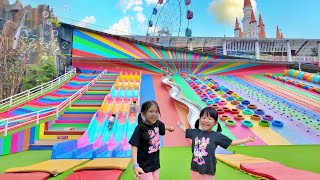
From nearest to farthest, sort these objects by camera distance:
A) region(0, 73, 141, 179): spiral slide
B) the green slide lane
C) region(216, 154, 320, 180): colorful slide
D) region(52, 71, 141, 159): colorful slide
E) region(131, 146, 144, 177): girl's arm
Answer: region(131, 146, 144, 177): girl's arm
region(216, 154, 320, 180): colorful slide
region(0, 73, 141, 179): spiral slide
region(52, 71, 141, 159): colorful slide
the green slide lane

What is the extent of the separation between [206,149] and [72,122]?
7189 millimetres

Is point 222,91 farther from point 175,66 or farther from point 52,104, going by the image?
point 52,104

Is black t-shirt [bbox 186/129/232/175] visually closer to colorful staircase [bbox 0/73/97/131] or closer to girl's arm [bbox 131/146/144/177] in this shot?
girl's arm [bbox 131/146/144/177]

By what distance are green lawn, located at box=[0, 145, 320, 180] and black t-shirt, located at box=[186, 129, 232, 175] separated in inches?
63.4

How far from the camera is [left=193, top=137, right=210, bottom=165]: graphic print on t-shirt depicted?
2.61 m

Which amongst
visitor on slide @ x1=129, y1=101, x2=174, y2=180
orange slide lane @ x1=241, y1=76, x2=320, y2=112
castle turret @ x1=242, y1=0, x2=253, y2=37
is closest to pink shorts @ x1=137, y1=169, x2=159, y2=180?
visitor on slide @ x1=129, y1=101, x2=174, y2=180

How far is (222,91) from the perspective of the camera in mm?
12883

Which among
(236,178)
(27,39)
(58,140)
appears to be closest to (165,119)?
(58,140)

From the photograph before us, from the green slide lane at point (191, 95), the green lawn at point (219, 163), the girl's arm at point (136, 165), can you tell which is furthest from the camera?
the green slide lane at point (191, 95)

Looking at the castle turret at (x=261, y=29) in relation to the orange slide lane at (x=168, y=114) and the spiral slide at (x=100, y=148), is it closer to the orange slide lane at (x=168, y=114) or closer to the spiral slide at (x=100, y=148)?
the orange slide lane at (x=168, y=114)

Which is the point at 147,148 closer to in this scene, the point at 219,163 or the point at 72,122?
the point at 219,163

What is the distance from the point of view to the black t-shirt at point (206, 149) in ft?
8.45

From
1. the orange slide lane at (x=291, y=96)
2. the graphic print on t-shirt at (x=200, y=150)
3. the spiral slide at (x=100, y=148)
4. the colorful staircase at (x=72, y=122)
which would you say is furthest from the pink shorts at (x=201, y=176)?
the orange slide lane at (x=291, y=96)

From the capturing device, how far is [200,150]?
2625 mm
